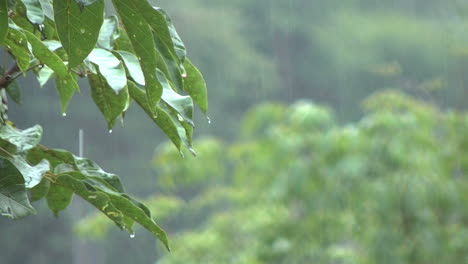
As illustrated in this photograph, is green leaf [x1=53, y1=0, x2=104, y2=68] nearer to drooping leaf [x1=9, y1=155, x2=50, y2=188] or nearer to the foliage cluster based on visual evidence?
the foliage cluster

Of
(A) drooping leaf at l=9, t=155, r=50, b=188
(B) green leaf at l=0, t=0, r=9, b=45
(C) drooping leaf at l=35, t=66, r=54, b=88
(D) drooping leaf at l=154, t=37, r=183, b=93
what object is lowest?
(C) drooping leaf at l=35, t=66, r=54, b=88

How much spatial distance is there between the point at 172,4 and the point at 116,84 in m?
12.5

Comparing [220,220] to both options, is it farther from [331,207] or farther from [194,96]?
[194,96]

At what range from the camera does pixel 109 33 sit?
39.9 inches

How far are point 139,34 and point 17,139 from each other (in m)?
0.25

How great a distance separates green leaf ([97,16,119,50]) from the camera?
99 cm

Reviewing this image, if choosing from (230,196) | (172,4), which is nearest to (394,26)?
(172,4)

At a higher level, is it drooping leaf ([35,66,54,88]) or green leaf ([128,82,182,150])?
green leaf ([128,82,182,150])

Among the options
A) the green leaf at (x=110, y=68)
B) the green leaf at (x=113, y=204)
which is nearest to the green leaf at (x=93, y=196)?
the green leaf at (x=113, y=204)

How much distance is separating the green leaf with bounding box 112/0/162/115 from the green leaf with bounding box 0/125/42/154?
0.20 meters

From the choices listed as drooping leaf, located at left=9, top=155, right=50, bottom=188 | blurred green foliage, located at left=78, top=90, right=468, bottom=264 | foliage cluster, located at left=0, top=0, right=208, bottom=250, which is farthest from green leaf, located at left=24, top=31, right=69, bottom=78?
blurred green foliage, located at left=78, top=90, right=468, bottom=264

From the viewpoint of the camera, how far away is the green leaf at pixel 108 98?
95cm

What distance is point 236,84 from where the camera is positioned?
12.7 m

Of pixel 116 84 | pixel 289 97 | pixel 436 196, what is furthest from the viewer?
pixel 289 97
